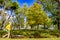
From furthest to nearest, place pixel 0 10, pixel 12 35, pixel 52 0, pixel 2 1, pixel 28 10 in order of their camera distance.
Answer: pixel 28 10 < pixel 0 10 < pixel 2 1 < pixel 52 0 < pixel 12 35

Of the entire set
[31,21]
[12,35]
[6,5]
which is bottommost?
[12,35]

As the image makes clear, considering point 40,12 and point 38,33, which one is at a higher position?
point 40,12

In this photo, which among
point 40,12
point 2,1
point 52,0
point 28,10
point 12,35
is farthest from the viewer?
point 28,10

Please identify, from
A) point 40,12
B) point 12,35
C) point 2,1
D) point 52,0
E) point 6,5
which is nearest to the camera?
point 12,35

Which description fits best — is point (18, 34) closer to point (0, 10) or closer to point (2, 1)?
point (2, 1)

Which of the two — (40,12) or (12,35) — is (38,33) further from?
(40,12)

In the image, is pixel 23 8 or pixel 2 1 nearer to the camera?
pixel 2 1

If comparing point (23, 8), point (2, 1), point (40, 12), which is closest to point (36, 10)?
point (40, 12)

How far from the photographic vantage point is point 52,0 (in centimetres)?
2038

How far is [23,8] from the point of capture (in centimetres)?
3403

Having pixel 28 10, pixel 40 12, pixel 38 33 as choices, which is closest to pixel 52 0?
pixel 38 33

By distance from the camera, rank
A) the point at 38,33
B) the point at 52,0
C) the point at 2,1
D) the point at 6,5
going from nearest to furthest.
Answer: the point at 38,33, the point at 52,0, the point at 2,1, the point at 6,5

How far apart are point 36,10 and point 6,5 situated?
8.30 metres

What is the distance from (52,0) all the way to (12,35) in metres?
6.97
